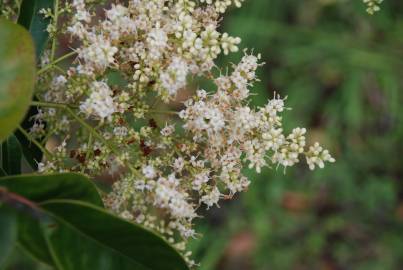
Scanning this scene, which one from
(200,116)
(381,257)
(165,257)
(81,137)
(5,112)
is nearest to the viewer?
(5,112)

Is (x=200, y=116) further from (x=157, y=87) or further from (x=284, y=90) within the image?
(x=284, y=90)

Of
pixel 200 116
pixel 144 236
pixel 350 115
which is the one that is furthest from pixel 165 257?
pixel 350 115

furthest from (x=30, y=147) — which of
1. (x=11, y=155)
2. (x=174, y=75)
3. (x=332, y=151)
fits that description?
(x=332, y=151)

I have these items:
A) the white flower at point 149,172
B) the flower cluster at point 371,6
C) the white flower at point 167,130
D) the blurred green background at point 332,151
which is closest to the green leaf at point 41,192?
the white flower at point 149,172

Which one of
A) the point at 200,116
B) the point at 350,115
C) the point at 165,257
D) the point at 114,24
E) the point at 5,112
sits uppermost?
the point at 350,115

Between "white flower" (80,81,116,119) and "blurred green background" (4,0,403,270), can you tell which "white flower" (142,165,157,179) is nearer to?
"white flower" (80,81,116,119)

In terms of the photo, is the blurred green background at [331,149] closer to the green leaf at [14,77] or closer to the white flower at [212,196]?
the white flower at [212,196]
